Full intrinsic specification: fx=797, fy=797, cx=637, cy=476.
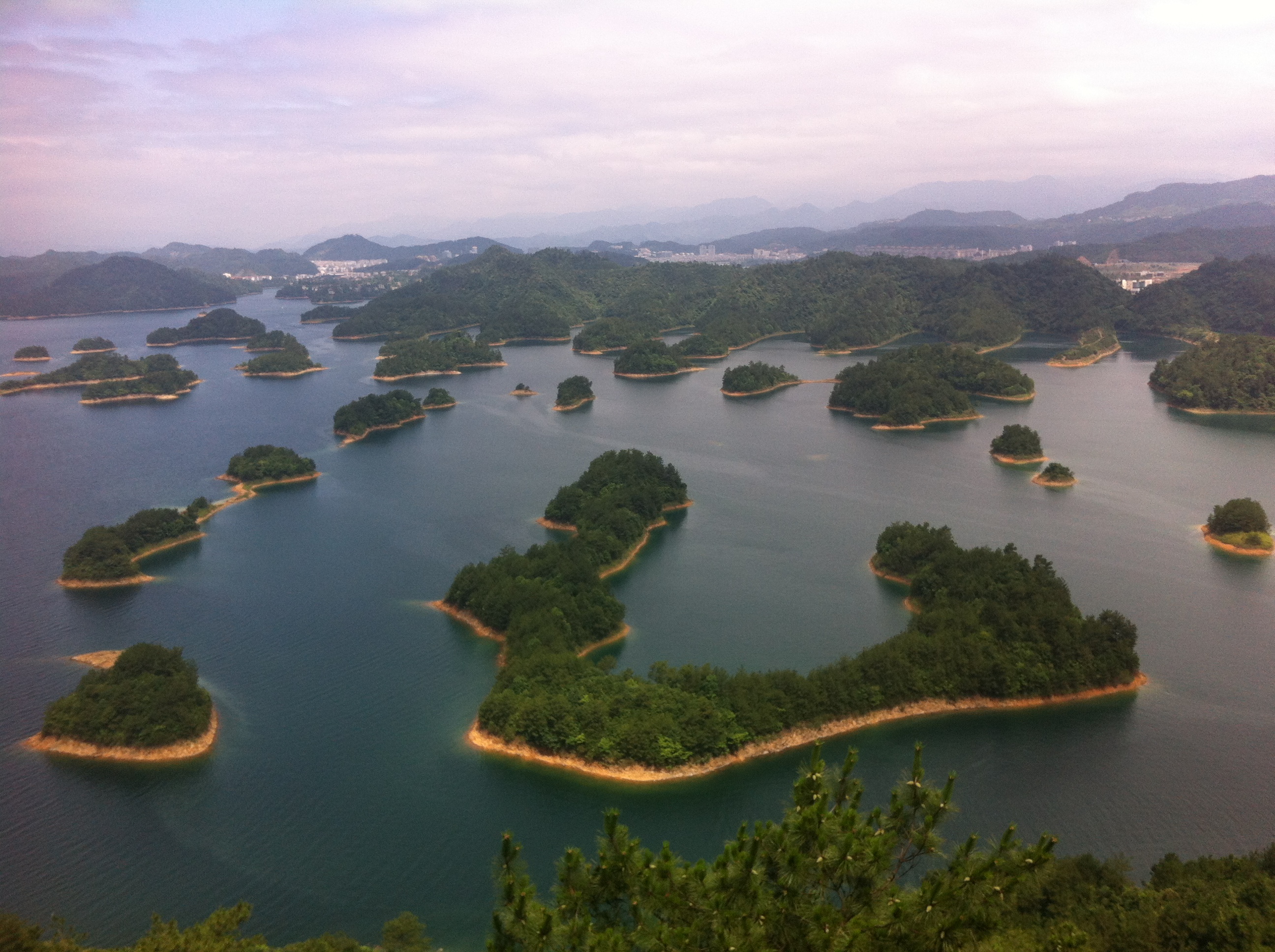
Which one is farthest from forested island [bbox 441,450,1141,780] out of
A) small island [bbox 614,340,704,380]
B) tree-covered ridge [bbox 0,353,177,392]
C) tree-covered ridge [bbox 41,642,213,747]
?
tree-covered ridge [bbox 0,353,177,392]

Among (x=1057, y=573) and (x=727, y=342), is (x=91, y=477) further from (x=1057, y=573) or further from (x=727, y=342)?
(x=727, y=342)

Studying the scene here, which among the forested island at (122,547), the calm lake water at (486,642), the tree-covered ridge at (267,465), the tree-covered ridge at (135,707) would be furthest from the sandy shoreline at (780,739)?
the tree-covered ridge at (267,465)

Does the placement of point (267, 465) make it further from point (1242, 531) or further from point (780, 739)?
point (1242, 531)

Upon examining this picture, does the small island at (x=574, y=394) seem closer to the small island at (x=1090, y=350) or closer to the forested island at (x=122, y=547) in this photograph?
the forested island at (x=122, y=547)

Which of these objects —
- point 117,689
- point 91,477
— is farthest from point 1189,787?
point 91,477

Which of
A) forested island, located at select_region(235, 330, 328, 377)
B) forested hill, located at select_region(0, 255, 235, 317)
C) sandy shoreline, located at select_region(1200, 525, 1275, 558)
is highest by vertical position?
forested hill, located at select_region(0, 255, 235, 317)

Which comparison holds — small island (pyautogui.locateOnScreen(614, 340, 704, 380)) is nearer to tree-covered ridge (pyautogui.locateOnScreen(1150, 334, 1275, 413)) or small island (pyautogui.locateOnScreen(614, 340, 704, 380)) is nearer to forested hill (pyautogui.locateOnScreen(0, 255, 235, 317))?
tree-covered ridge (pyautogui.locateOnScreen(1150, 334, 1275, 413))
